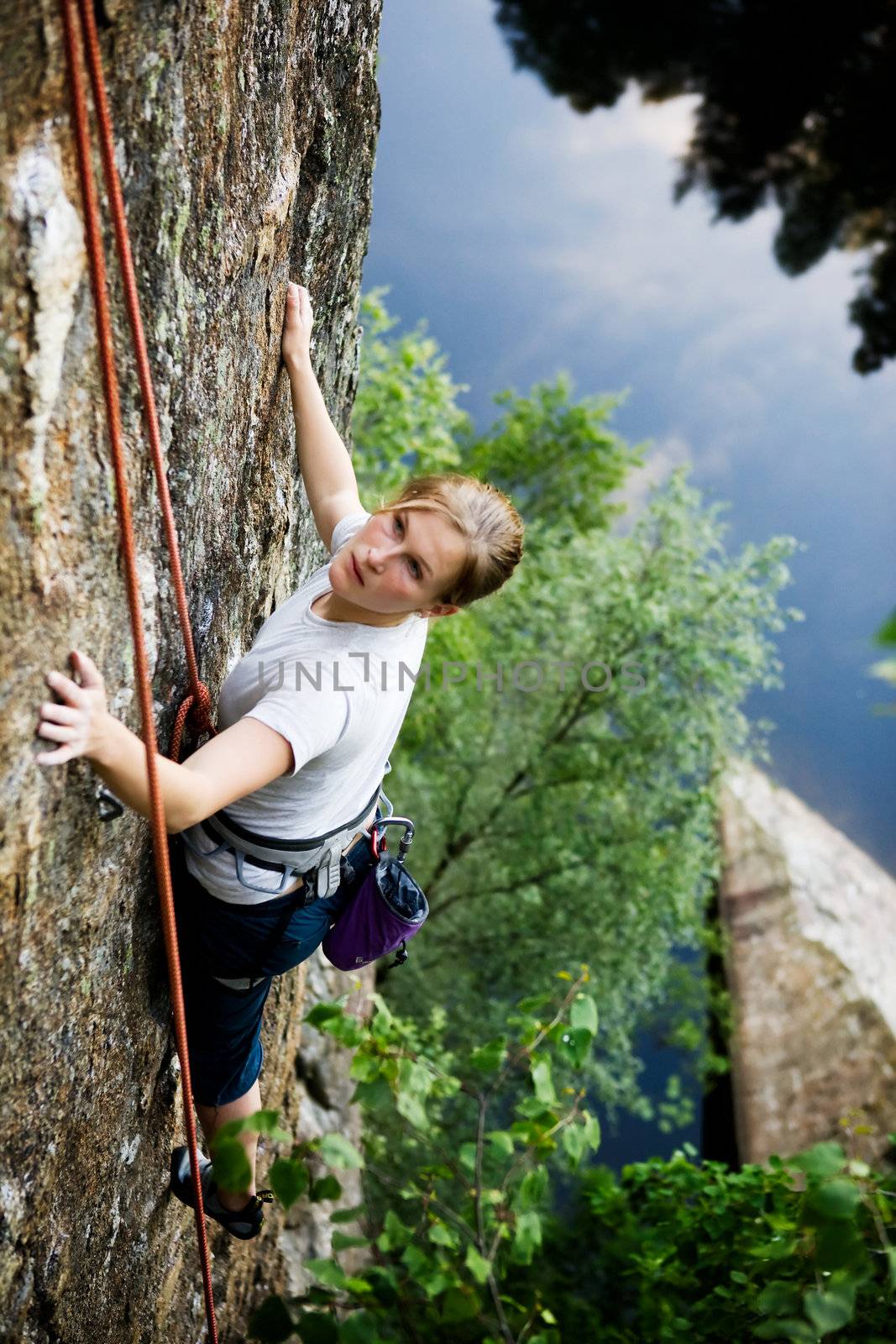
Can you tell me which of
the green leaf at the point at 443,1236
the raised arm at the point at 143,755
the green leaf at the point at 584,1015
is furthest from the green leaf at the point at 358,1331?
the raised arm at the point at 143,755

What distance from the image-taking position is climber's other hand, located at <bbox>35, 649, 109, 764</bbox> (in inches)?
65.2

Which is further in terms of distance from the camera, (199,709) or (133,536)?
(199,709)

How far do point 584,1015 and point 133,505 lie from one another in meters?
1.63

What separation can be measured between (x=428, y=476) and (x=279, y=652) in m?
0.59

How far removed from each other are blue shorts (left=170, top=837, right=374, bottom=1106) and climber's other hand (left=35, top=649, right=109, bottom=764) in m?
0.87

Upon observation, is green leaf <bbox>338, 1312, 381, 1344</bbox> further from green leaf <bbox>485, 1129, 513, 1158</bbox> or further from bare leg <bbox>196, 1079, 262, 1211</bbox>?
bare leg <bbox>196, 1079, 262, 1211</bbox>

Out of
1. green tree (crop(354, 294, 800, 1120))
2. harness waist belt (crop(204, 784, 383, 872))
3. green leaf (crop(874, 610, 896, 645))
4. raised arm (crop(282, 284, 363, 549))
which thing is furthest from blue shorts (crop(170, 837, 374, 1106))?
green tree (crop(354, 294, 800, 1120))

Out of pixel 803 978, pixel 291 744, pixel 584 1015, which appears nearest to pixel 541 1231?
pixel 584 1015

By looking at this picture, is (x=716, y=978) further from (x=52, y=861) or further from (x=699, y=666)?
(x=52, y=861)

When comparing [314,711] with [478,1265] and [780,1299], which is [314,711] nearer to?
[478,1265]

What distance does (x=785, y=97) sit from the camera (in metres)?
17.5

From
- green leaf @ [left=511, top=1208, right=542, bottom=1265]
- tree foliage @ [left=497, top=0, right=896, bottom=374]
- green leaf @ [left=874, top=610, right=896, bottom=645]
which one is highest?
tree foliage @ [left=497, top=0, right=896, bottom=374]

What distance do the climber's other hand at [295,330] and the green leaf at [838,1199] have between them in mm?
2532

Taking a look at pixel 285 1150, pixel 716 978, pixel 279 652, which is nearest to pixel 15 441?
pixel 279 652
